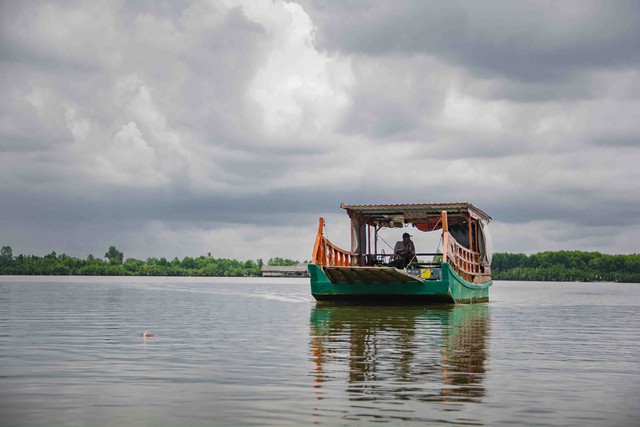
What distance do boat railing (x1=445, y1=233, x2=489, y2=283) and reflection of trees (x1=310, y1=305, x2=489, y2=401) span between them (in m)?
8.58

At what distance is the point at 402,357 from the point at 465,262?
74.1 feet

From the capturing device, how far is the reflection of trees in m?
9.19

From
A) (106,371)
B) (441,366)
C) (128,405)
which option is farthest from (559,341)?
(128,405)

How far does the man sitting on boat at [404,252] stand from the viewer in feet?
107

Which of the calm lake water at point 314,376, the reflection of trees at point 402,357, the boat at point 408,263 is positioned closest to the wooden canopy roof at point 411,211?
the boat at point 408,263

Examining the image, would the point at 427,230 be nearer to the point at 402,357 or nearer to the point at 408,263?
the point at 408,263

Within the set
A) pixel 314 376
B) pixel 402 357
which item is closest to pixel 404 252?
pixel 402 357

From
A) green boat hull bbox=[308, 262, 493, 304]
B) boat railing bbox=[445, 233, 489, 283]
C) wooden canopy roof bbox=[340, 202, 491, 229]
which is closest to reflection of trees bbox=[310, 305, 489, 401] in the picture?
green boat hull bbox=[308, 262, 493, 304]

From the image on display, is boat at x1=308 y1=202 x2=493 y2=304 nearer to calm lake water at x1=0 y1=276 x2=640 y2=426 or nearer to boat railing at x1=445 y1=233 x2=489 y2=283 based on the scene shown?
boat railing at x1=445 y1=233 x2=489 y2=283

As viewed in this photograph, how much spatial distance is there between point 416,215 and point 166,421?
96.8 ft

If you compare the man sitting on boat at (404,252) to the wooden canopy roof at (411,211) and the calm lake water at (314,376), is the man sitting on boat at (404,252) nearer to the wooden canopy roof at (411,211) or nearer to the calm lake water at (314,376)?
the wooden canopy roof at (411,211)

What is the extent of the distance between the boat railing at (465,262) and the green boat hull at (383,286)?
1.55ft

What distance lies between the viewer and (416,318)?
77.9ft

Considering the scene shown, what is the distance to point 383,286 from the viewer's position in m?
31.0
